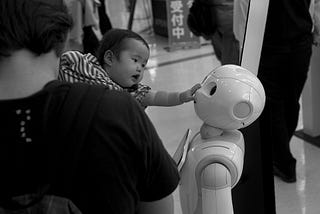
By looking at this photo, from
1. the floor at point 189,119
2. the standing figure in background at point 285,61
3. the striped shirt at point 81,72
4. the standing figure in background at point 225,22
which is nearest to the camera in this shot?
the striped shirt at point 81,72

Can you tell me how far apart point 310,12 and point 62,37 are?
1811 millimetres

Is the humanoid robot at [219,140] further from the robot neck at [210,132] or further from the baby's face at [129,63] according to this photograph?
the baby's face at [129,63]

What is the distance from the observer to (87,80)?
142cm

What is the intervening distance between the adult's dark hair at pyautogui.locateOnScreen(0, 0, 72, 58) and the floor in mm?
1870

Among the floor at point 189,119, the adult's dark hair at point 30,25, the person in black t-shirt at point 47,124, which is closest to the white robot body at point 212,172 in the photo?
the person in black t-shirt at point 47,124

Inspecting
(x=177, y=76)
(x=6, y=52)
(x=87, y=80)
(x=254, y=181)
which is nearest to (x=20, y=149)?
(x=6, y=52)

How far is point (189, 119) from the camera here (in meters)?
3.80

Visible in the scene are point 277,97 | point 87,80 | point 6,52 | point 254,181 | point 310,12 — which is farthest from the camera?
point 277,97

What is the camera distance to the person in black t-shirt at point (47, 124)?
853mm

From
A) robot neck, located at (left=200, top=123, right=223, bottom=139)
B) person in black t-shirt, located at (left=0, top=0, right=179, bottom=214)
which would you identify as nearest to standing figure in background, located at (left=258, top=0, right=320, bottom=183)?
robot neck, located at (left=200, top=123, right=223, bottom=139)

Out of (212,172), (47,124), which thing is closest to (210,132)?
(212,172)

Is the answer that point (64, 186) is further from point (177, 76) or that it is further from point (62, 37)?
point (177, 76)

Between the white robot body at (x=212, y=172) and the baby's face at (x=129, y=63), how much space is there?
30 cm

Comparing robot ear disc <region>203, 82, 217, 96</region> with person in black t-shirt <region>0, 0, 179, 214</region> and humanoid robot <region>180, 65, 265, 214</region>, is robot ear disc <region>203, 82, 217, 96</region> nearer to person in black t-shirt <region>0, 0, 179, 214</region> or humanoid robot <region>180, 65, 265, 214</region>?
humanoid robot <region>180, 65, 265, 214</region>
